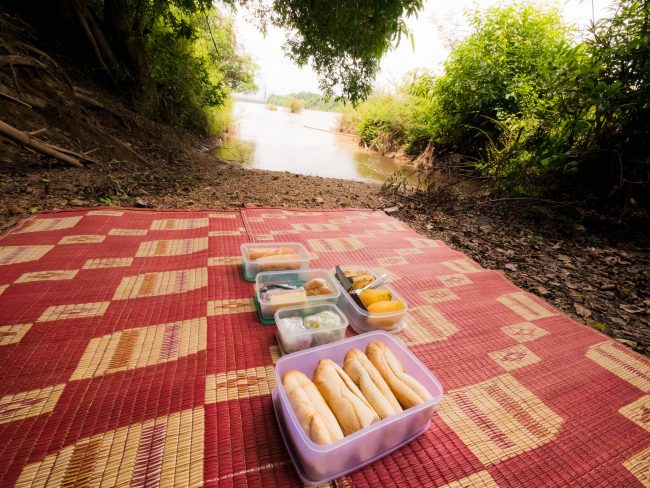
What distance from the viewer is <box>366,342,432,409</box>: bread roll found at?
3.24 ft

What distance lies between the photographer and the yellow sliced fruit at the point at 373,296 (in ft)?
5.12

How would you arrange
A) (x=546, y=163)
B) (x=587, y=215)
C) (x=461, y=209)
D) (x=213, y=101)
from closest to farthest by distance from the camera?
(x=587, y=215)
(x=546, y=163)
(x=461, y=209)
(x=213, y=101)

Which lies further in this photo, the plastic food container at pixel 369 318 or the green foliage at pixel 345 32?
the green foliage at pixel 345 32

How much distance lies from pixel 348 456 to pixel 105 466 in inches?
29.5

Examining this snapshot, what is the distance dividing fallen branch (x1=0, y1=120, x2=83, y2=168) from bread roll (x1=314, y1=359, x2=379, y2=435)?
444 cm

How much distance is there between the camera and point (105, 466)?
0.87m

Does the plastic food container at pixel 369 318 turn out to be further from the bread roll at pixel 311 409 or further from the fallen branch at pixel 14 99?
the fallen branch at pixel 14 99

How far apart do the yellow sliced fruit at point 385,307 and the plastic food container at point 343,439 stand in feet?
1.29

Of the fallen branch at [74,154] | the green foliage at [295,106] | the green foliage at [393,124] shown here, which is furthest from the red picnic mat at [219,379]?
the green foliage at [295,106]

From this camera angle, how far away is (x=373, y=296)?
1.56 m

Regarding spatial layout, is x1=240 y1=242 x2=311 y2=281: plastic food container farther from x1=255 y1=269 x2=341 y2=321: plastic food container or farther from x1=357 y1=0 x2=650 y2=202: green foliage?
x1=357 y1=0 x2=650 y2=202: green foliage

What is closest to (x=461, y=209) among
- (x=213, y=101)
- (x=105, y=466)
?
(x=105, y=466)

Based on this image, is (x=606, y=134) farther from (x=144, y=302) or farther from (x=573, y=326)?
(x=144, y=302)

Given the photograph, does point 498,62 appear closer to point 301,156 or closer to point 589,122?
point 589,122
